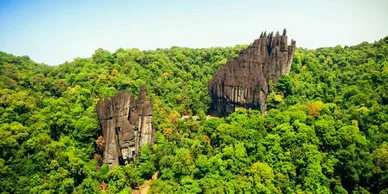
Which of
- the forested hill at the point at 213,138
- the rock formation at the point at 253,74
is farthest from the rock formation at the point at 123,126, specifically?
the rock formation at the point at 253,74

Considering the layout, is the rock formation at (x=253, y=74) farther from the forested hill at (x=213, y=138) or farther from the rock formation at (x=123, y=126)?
the rock formation at (x=123, y=126)

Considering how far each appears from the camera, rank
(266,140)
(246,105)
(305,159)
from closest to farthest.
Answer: (305,159) → (266,140) → (246,105)

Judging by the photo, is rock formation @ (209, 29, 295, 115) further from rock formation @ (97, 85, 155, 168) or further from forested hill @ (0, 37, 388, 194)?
rock formation @ (97, 85, 155, 168)

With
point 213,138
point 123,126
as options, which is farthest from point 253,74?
point 123,126

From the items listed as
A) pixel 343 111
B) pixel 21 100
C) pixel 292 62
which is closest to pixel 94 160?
pixel 21 100

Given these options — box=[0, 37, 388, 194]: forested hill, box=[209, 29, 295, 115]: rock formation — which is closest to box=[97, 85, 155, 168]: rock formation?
box=[0, 37, 388, 194]: forested hill

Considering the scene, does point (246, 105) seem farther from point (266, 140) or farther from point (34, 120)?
point (34, 120)

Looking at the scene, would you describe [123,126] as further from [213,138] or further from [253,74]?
[253,74]
